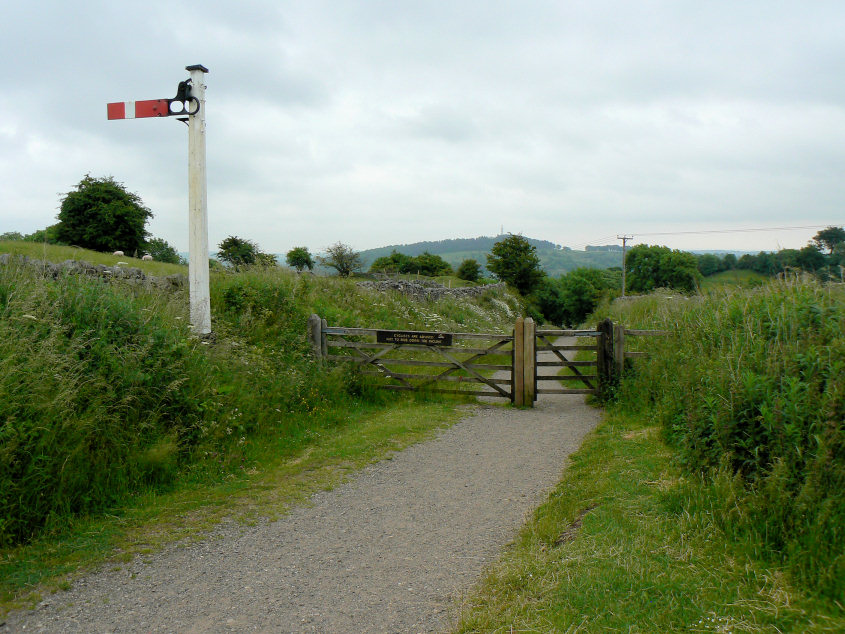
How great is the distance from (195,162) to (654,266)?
90591mm

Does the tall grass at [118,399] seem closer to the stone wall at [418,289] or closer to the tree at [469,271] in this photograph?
the stone wall at [418,289]

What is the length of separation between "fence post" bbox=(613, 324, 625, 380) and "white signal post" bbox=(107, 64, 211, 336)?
7387 mm

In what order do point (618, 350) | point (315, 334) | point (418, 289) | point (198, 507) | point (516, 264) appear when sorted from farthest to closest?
point (516, 264) < point (418, 289) < point (315, 334) < point (618, 350) < point (198, 507)

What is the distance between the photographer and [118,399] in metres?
6.18

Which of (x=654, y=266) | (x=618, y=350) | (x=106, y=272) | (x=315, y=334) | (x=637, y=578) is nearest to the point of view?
(x=637, y=578)

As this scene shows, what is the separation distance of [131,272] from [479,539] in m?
8.67

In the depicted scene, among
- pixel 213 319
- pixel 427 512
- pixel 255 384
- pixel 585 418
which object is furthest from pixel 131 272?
pixel 585 418

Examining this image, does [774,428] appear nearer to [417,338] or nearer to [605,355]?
[605,355]

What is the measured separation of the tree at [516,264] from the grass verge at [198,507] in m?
51.3

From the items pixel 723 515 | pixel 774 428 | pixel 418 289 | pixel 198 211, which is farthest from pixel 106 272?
pixel 418 289

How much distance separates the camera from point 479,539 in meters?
5.06

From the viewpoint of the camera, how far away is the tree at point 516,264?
59.4 m

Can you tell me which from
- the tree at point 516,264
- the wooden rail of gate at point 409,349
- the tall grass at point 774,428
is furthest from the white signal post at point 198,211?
the tree at point 516,264

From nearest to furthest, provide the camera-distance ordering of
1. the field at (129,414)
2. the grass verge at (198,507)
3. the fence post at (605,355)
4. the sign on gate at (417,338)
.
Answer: the grass verge at (198,507), the field at (129,414), the sign on gate at (417,338), the fence post at (605,355)
